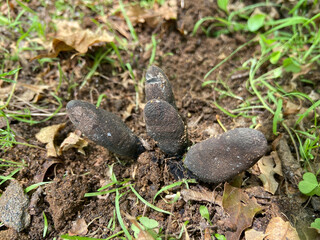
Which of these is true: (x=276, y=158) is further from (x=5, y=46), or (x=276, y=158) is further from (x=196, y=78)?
(x=5, y=46)

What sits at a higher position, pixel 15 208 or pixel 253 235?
pixel 253 235

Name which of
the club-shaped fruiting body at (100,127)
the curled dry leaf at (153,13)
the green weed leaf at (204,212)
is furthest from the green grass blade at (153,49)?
the green weed leaf at (204,212)

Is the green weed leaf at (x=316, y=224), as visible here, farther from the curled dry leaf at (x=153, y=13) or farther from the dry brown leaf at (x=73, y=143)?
the curled dry leaf at (x=153, y=13)

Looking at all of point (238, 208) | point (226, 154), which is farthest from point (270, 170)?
point (226, 154)

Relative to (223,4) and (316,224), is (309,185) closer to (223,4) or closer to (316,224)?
(316,224)

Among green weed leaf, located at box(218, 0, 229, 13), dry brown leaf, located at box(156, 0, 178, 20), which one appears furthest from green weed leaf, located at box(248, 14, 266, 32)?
dry brown leaf, located at box(156, 0, 178, 20)
